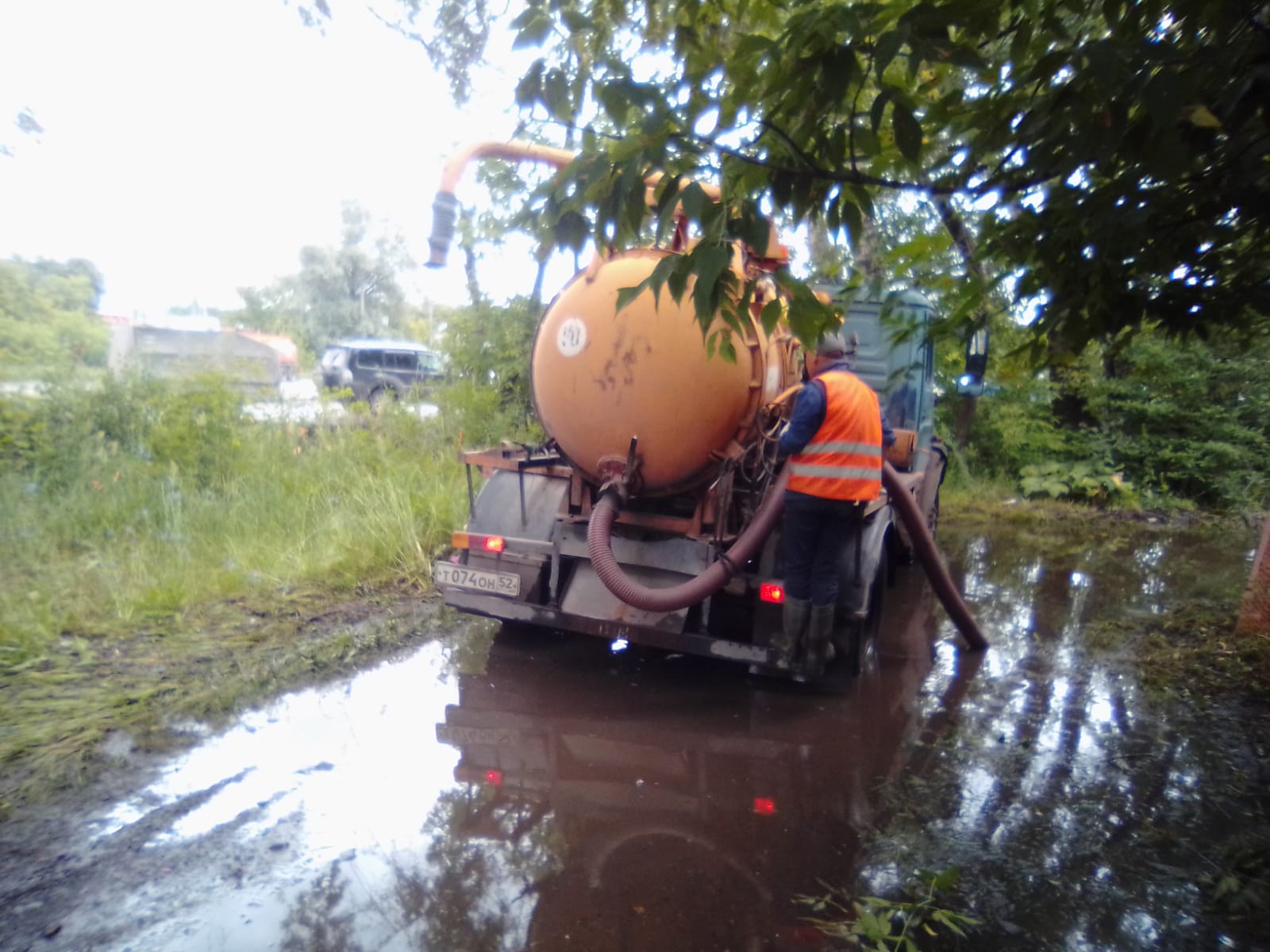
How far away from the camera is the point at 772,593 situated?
4441mm

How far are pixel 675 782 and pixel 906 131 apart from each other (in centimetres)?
272

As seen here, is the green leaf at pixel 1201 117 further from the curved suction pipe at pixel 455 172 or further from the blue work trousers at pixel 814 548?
the curved suction pipe at pixel 455 172

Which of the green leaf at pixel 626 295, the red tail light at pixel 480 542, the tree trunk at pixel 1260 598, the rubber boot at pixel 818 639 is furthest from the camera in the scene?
the tree trunk at pixel 1260 598

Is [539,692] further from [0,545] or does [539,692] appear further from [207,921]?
[0,545]

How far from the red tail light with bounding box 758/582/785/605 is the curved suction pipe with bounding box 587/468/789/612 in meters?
0.16

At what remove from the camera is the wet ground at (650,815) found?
2818mm

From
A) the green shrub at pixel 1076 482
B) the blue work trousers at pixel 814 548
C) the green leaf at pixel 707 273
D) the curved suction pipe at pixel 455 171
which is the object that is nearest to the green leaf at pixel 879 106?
the green leaf at pixel 707 273

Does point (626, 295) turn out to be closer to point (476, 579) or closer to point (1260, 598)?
point (476, 579)

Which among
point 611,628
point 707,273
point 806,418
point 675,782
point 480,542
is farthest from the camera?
point 480,542

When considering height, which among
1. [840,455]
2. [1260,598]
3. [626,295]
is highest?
[626,295]

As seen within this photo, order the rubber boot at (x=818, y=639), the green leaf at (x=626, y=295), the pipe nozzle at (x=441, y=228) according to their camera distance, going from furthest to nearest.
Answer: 1. the pipe nozzle at (x=441, y=228)
2. the rubber boot at (x=818, y=639)
3. the green leaf at (x=626, y=295)

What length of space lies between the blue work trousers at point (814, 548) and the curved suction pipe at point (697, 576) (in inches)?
3.7

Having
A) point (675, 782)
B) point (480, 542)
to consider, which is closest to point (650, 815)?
point (675, 782)

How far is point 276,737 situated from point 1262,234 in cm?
429
